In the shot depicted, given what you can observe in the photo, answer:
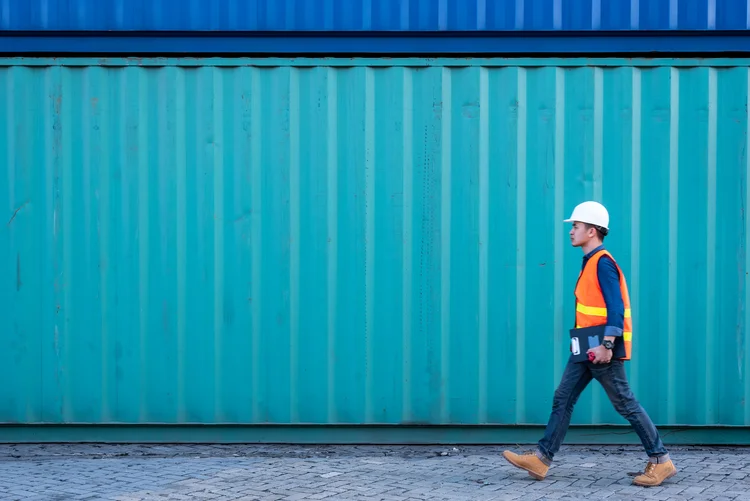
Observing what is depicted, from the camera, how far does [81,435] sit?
620cm

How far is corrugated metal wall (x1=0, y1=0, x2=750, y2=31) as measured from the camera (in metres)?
6.16

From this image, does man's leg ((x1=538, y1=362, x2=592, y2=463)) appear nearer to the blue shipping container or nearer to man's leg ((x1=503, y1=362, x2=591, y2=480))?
man's leg ((x1=503, y1=362, x2=591, y2=480))

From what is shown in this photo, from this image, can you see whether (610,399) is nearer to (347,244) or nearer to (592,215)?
(592,215)

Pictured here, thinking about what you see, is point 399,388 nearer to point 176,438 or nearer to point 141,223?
point 176,438

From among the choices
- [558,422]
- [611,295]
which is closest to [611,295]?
[611,295]

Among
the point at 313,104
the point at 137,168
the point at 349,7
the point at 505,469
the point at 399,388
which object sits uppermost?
the point at 349,7

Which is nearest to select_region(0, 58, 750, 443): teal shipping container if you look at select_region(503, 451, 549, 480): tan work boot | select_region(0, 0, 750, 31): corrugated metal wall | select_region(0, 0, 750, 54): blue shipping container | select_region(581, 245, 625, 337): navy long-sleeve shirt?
select_region(0, 0, 750, 54): blue shipping container

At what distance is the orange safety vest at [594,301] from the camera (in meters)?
4.96

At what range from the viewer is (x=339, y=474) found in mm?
5379

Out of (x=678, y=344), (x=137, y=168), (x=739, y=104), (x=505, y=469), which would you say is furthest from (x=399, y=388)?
(x=739, y=104)

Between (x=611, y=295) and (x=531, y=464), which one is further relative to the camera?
(x=531, y=464)

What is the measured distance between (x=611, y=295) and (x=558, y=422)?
869 millimetres

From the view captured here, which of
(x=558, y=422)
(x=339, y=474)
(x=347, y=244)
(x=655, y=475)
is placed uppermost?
(x=347, y=244)

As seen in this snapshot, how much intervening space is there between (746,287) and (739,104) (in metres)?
1.38
